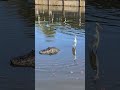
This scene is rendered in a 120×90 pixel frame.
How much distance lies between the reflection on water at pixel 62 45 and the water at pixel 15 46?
0.60m

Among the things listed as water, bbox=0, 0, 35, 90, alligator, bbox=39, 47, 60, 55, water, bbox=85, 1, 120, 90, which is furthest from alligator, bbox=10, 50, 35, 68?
water, bbox=85, 1, 120, 90

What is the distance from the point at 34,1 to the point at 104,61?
38.3 metres

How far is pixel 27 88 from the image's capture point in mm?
16359

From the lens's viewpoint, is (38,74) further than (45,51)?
No

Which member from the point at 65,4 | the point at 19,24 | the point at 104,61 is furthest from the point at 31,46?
the point at 65,4

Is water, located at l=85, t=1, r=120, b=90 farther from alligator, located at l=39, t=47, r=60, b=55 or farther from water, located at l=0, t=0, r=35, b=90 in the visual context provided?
water, located at l=0, t=0, r=35, b=90

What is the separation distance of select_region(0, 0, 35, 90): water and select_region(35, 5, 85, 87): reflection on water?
1.96 ft

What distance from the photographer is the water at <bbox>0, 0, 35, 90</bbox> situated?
17.1 meters

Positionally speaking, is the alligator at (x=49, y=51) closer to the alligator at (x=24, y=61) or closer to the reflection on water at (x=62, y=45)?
the reflection on water at (x=62, y=45)

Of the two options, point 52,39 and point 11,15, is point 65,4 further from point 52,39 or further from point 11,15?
point 52,39

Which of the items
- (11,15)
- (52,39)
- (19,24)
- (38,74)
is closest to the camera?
(38,74)

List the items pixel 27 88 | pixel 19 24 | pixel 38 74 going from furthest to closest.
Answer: pixel 19 24 < pixel 38 74 < pixel 27 88

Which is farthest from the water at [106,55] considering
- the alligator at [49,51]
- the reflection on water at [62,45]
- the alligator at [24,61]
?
the alligator at [24,61]

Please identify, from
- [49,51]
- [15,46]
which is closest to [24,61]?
[49,51]
